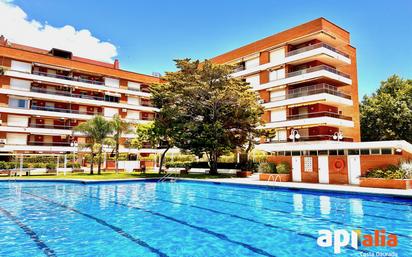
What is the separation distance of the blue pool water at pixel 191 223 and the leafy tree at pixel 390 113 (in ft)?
104

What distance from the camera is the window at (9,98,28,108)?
41459 mm

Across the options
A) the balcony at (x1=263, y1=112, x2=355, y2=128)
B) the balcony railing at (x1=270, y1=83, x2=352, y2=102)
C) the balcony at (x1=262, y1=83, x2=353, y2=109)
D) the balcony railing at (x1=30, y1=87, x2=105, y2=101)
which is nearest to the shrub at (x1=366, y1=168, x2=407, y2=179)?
the balcony at (x1=263, y1=112, x2=355, y2=128)

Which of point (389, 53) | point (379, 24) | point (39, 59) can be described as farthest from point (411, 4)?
point (39, 59)

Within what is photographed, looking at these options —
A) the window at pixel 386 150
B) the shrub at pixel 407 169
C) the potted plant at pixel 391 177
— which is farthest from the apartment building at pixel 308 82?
the shrub at pixel 407 169

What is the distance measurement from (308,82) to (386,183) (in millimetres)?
22984

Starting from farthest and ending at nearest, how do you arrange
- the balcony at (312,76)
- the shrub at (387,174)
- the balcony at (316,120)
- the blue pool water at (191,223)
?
the balcony at (312,76) < the balcony at (316,120) < the shrub at (387,174) < the blue pool water at (191,223)

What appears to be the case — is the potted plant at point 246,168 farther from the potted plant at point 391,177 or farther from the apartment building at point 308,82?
the potted plant at point 391,177

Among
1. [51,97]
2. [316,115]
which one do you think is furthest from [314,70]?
[51,97]

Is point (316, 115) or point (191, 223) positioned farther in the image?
point (316, 115)

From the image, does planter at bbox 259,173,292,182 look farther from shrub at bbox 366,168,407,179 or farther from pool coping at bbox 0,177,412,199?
shrub at bbox 366,168,407,179

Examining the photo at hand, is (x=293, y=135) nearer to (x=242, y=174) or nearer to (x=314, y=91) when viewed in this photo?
(x=242, y=174)

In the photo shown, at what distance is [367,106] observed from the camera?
45.9 metres

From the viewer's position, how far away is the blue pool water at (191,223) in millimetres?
7551

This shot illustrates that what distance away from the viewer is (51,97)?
44.1m
